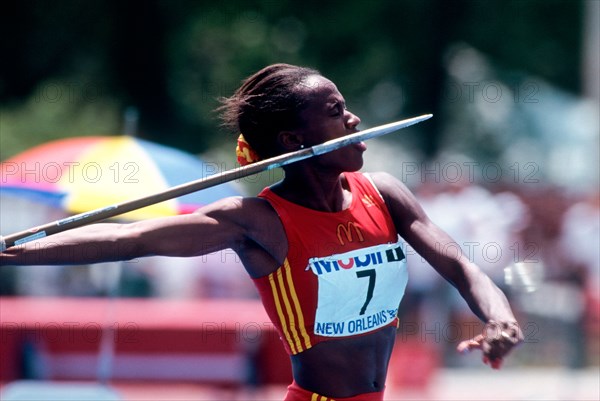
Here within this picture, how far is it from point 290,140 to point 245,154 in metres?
0.19

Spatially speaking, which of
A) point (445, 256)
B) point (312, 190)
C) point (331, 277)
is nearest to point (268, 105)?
point (312, 190)

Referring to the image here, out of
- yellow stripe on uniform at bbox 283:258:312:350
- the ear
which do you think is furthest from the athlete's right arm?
the ear

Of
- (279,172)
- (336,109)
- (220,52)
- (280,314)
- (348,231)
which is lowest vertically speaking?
(280,314)

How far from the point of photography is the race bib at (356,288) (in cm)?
368

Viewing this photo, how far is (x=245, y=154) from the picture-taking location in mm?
3896

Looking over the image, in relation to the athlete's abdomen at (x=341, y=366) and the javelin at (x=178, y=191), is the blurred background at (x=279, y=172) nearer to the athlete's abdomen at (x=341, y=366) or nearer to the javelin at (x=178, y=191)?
the athlete's abdomen at (x=341, y=366)

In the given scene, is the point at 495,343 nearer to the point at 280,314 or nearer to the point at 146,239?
the point at 280,314

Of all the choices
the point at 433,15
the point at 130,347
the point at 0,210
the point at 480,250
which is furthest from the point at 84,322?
the point at 433,15

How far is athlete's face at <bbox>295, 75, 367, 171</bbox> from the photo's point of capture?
3723 mm

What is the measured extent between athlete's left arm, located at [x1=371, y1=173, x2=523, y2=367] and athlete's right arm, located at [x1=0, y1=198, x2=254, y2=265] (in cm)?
58

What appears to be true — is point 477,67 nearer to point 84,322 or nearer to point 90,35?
point 90,35

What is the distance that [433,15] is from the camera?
23688 mm

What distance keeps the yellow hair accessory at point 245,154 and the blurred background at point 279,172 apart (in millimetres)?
509

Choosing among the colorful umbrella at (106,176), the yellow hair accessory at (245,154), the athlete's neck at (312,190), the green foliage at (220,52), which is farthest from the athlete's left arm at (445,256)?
the green foliage at (220,52)
